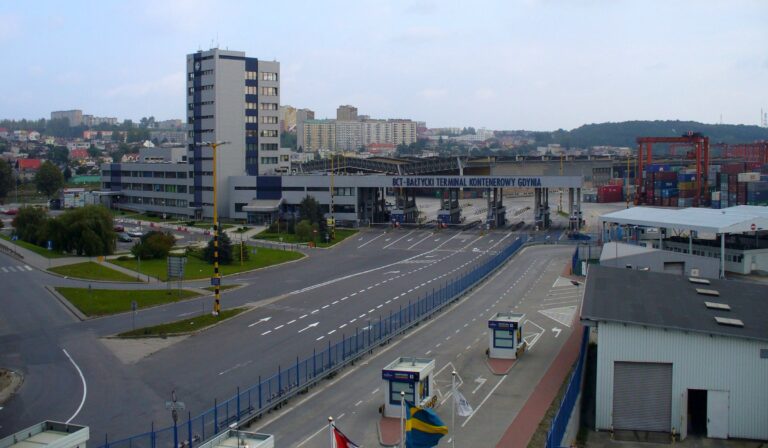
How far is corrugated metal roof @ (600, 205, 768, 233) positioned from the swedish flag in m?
30.7

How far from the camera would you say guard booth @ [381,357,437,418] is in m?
21.9

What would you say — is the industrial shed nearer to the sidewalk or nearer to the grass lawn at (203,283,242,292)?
the sidewalk

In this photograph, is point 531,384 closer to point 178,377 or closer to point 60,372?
point 178,377

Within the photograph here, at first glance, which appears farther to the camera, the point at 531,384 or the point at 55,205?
the point at 55,205

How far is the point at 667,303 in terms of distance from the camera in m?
24.9

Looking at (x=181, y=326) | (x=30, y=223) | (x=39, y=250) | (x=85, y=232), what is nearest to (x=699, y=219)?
(x=181, y=326)

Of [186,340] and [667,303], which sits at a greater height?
[667,303]

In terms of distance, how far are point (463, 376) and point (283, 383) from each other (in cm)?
612

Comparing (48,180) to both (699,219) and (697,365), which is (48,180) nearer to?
(699,219)

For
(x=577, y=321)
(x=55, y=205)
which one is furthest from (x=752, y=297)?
(x=55, y=205)

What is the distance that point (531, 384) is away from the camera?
82.4 ft

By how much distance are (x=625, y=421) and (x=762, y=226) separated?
23.5 meters

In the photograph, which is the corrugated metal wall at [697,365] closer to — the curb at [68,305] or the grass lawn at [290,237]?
the curb at [68,305]

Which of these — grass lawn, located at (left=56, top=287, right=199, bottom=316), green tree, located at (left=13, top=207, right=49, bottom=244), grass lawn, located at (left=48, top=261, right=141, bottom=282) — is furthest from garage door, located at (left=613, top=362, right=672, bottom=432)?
green tree, located at (left=13, top=207, right=49, bottom=244)
